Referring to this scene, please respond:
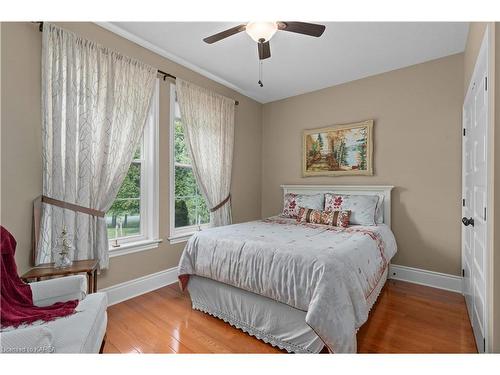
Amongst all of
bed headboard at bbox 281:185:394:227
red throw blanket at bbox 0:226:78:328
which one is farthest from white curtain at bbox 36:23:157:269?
bed headboard at bbox 281:185:394:227

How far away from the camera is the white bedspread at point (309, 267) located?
1.51m

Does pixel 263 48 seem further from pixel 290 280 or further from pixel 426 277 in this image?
pixel 426 277

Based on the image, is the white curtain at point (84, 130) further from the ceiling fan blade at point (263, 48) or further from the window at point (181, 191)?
the ceiling fan blade at point (263, 48)

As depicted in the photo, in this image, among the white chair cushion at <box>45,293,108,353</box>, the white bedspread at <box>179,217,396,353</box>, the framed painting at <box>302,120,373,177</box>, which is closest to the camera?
the white chair cushion at <box>45,293,108,353</box>

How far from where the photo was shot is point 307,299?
162cm

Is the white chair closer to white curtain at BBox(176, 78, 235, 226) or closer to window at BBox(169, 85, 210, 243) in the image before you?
window at BBox(169, 85, 210, 243)

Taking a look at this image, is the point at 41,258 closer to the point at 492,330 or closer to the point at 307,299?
the point at 307,299

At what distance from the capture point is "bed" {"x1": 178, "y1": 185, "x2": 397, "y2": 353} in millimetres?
1523

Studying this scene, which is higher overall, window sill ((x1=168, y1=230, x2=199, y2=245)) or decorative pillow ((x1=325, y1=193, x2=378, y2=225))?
decorative pillow ((x1=325, y1=193, x2=378, y2=225))

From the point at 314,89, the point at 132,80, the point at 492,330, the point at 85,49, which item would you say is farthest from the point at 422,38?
the point at 85,49

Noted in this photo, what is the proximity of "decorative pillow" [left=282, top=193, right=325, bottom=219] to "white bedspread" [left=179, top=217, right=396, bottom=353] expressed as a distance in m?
0.79

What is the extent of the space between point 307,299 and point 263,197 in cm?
295

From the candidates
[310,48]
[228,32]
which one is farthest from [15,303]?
[310,48]

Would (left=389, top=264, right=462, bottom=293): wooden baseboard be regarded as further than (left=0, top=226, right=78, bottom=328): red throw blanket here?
Yes
